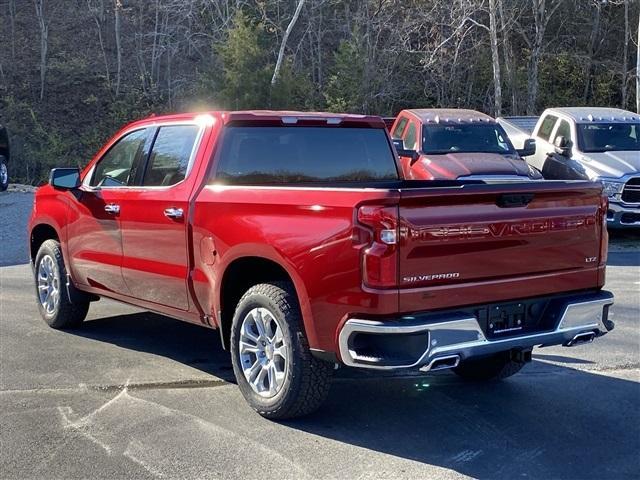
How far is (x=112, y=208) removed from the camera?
594 cm

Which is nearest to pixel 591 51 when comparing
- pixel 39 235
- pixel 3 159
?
pixel 3 159

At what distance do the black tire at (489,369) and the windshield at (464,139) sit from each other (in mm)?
7241

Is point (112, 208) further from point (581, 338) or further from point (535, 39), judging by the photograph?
point (535, 39)

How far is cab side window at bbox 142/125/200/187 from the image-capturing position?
17.8 ft

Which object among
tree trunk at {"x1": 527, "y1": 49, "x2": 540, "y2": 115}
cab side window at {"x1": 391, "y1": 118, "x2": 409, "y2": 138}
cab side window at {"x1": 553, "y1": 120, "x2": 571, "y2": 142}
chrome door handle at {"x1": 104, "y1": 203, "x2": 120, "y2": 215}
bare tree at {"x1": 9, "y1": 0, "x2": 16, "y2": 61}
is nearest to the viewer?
chrome door handle at {"x1": 104, "y1": 203, "x2": 120, "y2": 215}

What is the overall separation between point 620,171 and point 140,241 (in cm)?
923

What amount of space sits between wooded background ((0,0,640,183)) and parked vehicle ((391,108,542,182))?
32.1 ft

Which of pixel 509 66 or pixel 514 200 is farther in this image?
pixel 509 66

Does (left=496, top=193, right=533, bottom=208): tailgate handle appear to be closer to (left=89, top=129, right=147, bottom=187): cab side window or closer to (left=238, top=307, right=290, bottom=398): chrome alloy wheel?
(left=238, top=307, right=290, bottom=398): chrome alloy wheel

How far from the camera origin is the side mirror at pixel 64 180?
20.8ft

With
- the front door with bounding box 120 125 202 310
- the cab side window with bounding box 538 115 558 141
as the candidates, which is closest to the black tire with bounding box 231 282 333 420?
the front door with bounding box 120 125 202 310

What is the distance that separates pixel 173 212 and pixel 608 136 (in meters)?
10.6

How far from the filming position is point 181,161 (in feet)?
17.9

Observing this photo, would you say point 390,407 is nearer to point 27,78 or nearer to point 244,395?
point 244,395
